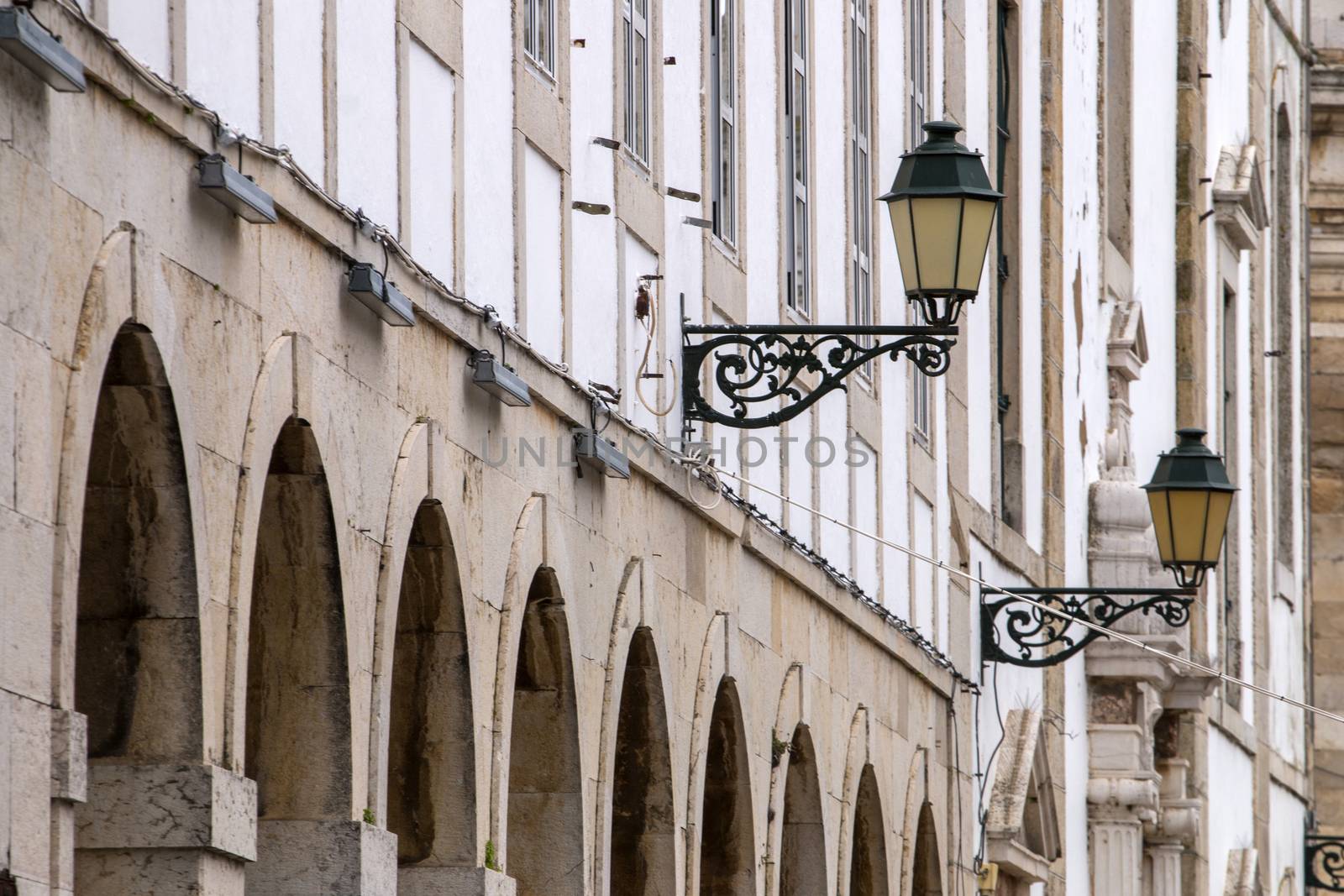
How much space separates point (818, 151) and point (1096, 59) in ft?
29.9

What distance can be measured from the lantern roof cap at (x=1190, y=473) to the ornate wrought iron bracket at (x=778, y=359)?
4.02m

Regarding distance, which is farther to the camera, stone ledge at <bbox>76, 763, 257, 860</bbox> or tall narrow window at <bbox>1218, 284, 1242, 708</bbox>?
tall narrow window at <bbox>1218, 284, 1242, 708</bbox>

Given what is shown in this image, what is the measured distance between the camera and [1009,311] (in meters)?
21.2

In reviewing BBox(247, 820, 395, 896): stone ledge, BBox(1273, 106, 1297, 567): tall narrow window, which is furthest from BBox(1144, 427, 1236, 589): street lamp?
BBox(1273, 106, 1297, 567): tall narrow window

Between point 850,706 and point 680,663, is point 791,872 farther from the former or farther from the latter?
point 680,663

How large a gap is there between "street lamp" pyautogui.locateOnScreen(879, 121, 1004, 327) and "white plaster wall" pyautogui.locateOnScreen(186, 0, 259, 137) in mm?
3235

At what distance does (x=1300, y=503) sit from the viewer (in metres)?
34.3

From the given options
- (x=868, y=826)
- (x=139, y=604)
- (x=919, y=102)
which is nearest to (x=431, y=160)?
(x=139, y=604)

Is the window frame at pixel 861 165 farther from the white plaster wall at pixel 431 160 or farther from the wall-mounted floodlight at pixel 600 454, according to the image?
the white plaster wall at pixel 431 160

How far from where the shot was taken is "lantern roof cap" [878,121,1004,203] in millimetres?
11258

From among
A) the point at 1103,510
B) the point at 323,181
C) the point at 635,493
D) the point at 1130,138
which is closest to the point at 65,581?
the point at 323,181

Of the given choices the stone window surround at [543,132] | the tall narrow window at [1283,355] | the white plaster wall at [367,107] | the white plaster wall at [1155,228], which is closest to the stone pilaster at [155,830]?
the white plaster wall at [367,107]

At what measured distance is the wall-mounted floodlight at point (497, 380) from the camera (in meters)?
10.2

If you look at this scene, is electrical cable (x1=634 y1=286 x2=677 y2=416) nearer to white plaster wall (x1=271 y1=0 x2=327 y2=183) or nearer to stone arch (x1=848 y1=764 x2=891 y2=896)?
white plaster wall (x1=271 y1=0 x2=327 y2=183)
